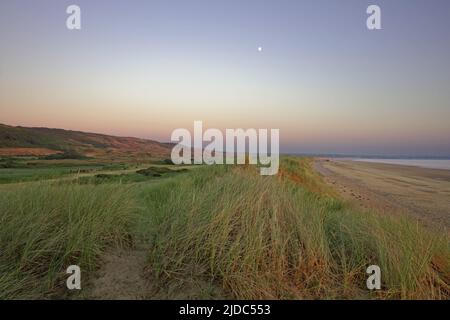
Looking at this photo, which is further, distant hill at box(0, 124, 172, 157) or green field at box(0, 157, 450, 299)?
distant hill at box(0, 124, 172, 157)

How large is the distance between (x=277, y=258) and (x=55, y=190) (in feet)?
13.3

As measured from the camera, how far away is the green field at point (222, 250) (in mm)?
3064

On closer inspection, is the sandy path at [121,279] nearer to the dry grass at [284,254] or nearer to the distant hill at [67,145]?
the dry grass at [284,254]

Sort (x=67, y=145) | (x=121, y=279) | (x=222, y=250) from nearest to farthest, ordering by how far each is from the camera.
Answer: (x=121, y=279), (x=222, y=250), (x=67, y=145)

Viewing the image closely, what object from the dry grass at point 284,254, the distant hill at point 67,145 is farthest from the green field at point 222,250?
the distant hill at point 67,145

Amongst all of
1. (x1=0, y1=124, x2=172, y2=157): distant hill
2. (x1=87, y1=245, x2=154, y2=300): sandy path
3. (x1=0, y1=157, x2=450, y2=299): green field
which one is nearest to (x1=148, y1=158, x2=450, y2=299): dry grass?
(x1=0, y1=157, x2=450, y2=299): green field

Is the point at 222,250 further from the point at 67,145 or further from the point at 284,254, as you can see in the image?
the point at 67,145

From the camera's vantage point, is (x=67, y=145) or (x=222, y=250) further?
(x=67, y=145)

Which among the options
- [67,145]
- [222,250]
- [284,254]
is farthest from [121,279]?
[67,145]

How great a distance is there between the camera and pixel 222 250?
11.2 ft

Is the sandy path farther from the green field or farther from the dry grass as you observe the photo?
the dry grass

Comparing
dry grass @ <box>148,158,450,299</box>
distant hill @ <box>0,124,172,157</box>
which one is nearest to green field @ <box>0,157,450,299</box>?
dry grass @ <box>148,158,450,299</box>

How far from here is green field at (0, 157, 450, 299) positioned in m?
3.06
